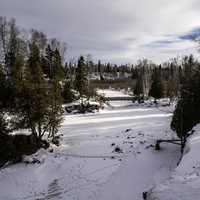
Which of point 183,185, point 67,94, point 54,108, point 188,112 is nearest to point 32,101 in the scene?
point 54,108

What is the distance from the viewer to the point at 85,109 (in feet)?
132

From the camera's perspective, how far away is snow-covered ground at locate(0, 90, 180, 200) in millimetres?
12566

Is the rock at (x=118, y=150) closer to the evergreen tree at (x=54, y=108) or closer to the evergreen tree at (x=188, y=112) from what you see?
the evergreen tree at (x=188, y=112)

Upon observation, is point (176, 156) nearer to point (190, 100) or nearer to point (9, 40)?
point (190, 100)

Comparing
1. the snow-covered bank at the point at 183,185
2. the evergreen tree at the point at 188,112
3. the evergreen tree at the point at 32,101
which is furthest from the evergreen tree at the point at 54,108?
the snow-covered bank at the point at 183,185

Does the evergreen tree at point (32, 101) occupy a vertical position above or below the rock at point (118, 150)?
above

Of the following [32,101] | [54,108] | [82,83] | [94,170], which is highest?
[82,83]

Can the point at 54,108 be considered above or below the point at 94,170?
above

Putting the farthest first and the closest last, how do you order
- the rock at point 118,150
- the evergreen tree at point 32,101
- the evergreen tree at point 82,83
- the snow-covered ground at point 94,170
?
the evergreen tree at point 82,83
the evergreen tree at point 32,101
the rock at point 118,150
the snow-covered ground at point 94,170

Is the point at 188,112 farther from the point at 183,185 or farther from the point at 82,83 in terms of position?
the point at 82,83

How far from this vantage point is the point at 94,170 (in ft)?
50.8

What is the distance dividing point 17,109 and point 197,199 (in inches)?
639

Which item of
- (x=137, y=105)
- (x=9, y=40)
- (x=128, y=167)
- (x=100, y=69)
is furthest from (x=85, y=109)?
(x=100, y=69)

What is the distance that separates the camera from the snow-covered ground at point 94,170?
1257cm
